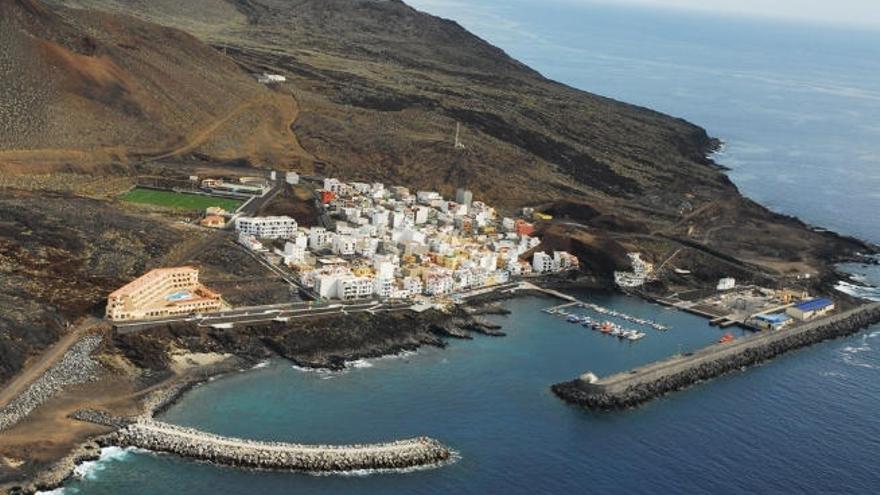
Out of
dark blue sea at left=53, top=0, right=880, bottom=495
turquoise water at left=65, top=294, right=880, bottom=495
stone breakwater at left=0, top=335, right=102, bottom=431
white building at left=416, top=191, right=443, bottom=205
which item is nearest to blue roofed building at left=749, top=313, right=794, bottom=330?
dark blue sea at left=53, top=0, right=880, bottom=495

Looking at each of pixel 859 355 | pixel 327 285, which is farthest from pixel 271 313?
pixel 859 355

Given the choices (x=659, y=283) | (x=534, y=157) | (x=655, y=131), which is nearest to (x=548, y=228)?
(x=659, y=283)

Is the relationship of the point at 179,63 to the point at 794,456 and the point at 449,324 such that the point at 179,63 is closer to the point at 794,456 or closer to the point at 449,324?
the point at 449,324

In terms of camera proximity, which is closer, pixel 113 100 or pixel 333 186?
pixel 333 186

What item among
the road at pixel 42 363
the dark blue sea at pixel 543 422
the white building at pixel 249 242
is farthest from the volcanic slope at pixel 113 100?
the dark blue sea at pixel 543 422

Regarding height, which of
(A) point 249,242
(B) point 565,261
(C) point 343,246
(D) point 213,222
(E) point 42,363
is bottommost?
(E) point 42,363

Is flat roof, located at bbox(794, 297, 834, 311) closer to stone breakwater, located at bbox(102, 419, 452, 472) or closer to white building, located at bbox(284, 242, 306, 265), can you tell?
white building, located at bbox(284, 242, 306, 265)

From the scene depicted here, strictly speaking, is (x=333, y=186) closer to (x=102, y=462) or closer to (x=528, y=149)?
(x=528, y=149)
